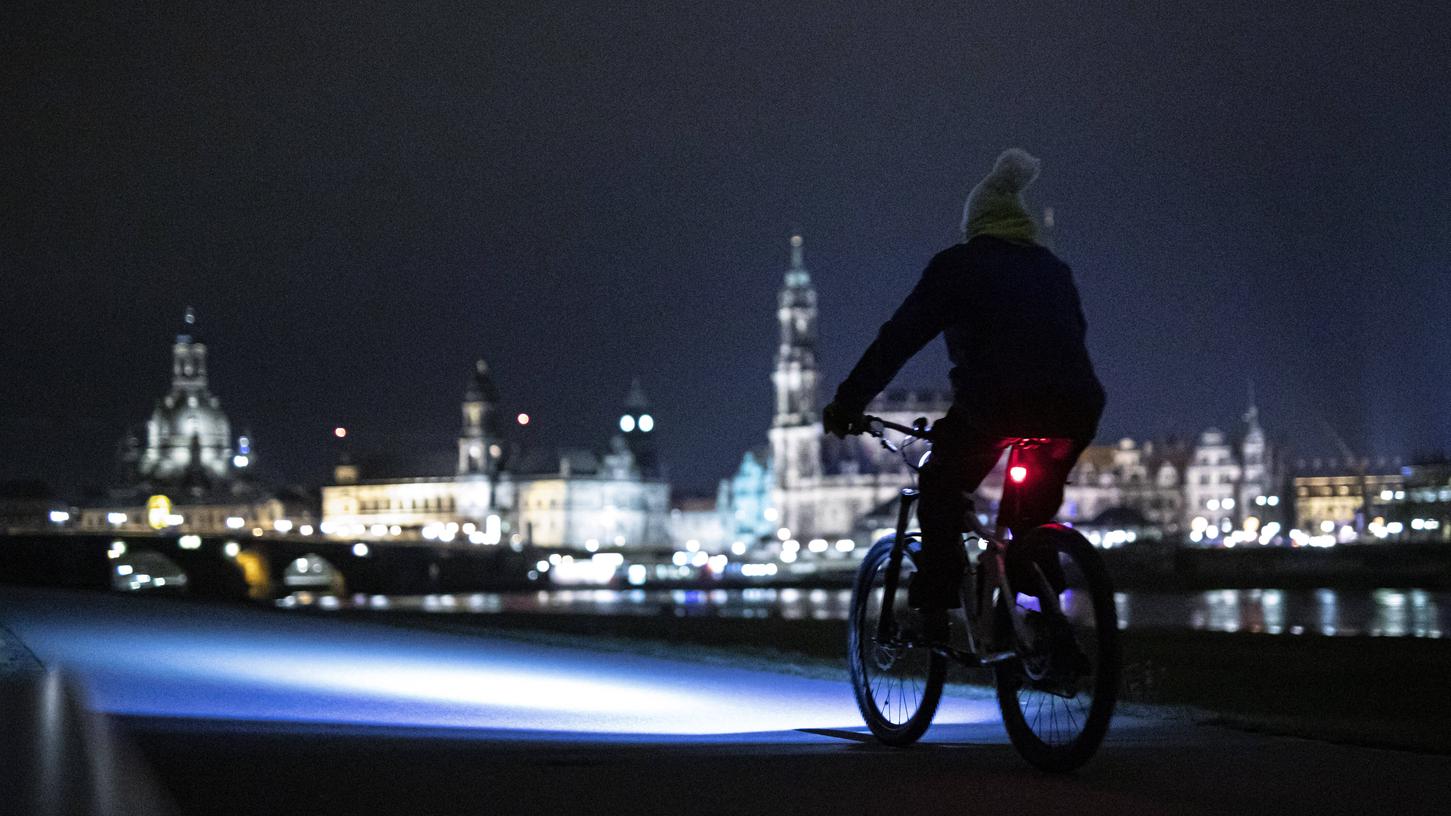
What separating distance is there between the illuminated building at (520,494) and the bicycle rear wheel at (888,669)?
140654 millimetres

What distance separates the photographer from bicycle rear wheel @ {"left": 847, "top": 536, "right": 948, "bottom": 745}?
16.9 feet

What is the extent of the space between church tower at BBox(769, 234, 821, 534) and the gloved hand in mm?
139338

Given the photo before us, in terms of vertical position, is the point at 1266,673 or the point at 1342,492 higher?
the point at 1342,492

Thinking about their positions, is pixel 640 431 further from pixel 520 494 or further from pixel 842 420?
pixel 842 420

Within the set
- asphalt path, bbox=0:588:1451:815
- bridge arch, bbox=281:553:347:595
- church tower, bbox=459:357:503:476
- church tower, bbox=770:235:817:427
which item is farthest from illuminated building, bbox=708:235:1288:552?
asphalt path, bbox=0:588:1451:815

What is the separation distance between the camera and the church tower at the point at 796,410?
146 meters

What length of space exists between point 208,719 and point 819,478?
144 m

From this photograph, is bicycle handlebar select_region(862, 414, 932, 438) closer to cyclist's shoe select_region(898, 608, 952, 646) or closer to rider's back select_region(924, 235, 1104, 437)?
rider's back select_region(924, 235, 1104, 437)

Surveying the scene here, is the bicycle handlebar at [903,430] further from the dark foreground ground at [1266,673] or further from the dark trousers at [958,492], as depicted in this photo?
the dark foreground ground at [1266,673]

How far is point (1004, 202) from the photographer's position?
199 inches

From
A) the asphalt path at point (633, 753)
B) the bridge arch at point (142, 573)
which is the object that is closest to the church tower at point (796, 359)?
the bridge arch at point (142, 573)

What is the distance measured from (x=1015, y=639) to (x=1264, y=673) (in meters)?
11.8

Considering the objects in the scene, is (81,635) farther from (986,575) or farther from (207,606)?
(986,575)

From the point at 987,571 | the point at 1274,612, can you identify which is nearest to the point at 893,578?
the point at 987,571
